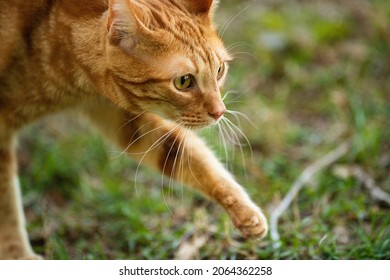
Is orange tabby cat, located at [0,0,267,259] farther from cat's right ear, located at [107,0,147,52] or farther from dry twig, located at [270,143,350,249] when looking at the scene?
dry twig, located at [270,143,350,249]

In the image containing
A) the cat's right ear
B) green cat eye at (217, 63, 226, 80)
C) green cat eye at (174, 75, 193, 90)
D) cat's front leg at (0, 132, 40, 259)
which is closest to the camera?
the cat's right ear

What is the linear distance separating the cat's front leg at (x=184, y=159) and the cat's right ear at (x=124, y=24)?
345 mm

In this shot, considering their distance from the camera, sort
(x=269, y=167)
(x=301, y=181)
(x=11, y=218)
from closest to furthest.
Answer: (x=11, y=218) < (x=301, y=181) < (x=269, y=167)

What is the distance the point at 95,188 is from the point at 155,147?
36.4 inches

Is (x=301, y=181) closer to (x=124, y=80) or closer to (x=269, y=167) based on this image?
(x=269, y=167)

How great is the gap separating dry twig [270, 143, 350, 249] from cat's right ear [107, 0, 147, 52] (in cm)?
117

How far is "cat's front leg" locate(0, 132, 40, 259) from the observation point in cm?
275

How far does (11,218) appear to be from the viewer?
279 cm

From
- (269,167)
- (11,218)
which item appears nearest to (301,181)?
(269,167)

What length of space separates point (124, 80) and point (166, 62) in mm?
198

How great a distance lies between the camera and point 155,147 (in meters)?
2.57

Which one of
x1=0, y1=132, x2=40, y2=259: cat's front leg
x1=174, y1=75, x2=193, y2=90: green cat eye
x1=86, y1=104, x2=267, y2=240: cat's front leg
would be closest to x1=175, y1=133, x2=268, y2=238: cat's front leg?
x1=86, y1=104, x2=267, y2=240: cat's front leg

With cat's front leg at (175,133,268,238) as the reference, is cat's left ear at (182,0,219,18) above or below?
above
